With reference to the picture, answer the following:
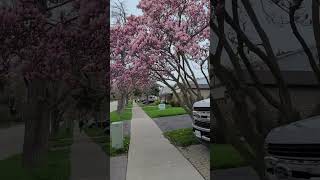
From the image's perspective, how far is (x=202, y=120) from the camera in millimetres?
11258

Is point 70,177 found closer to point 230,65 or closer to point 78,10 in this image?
point 78,10

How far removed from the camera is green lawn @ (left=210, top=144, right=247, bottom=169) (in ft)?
16.8

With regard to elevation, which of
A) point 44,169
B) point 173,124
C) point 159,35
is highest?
point 159,35

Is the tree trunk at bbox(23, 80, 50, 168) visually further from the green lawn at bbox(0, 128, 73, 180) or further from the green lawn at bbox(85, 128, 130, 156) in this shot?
the green lawn at bbox(85, 128, 130, 156)

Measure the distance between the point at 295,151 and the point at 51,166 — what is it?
330cm

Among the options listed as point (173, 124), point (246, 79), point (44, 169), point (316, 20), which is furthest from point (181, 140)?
point (316, 20)

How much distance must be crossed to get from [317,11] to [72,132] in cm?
340

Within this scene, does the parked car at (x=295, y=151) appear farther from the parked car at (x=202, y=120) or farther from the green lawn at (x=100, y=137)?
the parked car at (x=202, y=120)

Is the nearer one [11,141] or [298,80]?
[298,80]

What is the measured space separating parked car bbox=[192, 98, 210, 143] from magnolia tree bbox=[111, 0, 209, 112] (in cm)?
239

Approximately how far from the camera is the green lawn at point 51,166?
5.80 m

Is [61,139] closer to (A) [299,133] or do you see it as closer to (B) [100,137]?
(B) [100,137]

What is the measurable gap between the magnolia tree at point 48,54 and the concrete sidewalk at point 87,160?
1.70 feet

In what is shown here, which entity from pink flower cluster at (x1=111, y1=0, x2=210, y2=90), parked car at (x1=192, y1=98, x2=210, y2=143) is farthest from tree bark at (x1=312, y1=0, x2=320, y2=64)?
pink flower cluster at (x1=111, y1=0, x2=210, y2=90)
